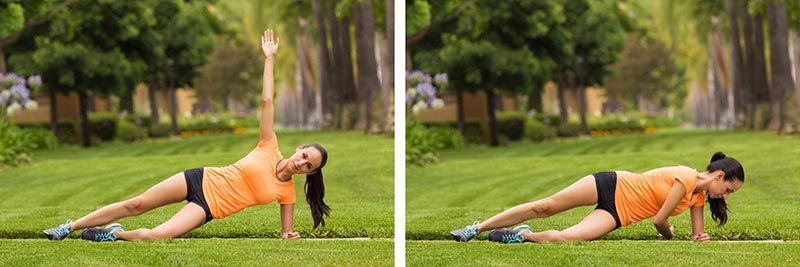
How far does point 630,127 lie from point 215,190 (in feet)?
103

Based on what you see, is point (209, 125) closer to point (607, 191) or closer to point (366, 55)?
point (366, 55)

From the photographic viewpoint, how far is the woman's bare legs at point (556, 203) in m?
9.45

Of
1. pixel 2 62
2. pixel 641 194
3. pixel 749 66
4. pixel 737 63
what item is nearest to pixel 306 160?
pixel 641 194

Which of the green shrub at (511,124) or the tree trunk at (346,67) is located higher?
the tree trunk at (346,67)

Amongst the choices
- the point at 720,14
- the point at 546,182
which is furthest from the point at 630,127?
the point at 546,182

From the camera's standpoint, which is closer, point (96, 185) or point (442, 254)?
point (442, 254)

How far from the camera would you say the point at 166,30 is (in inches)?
1033

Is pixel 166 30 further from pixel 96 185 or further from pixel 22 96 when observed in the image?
pixel 96 185

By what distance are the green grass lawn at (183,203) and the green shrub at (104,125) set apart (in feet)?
12.6

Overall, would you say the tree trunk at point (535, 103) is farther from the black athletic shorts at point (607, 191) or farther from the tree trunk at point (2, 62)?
the black athletic shorts at point (607, 191)

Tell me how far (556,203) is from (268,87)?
8.50ft

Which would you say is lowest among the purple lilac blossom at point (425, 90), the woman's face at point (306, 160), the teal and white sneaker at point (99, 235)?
the teal and white sneaker at point (99, 235)

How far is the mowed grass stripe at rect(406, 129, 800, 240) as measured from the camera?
10703 mm

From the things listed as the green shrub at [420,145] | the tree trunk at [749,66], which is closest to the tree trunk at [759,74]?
the tree trunk at [749,66]
